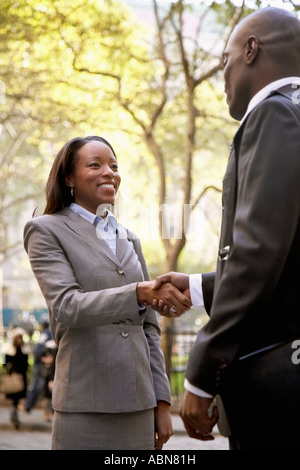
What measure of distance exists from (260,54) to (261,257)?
63 centimetres

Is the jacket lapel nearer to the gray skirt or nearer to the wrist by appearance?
the wrist

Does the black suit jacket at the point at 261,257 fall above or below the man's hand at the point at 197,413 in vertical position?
above

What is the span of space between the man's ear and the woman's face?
1.07 metres

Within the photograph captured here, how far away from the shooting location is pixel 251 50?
2.20 m

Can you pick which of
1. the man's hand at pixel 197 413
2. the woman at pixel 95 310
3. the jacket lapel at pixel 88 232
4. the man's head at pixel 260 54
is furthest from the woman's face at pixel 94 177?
the man's hand at pixel 197 413

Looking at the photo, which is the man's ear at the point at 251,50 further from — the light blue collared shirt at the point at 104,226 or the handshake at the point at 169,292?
the light blue collared shirt at the point at 104,226

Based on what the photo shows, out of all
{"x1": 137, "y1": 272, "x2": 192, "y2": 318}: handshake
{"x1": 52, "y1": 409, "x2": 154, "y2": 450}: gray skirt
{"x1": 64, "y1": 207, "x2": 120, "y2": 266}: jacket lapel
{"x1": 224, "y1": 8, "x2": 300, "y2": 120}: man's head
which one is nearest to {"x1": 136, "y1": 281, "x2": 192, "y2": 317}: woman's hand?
{"x1": 137, "y1": 272, "x2": 192, "y2": 318}: handshake

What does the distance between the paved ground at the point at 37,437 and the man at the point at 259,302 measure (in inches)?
340

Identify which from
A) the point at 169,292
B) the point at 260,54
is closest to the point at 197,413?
the point at 169,292

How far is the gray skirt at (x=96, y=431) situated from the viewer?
282 centimetres

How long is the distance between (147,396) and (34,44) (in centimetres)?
1452

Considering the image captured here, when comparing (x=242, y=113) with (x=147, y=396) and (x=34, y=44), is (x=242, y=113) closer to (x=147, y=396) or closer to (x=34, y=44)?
(x=147, y=396)
